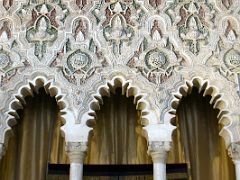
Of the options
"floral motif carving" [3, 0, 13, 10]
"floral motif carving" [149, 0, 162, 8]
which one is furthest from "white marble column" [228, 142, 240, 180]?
"floral motif carving" [3, 0, 13, 10]

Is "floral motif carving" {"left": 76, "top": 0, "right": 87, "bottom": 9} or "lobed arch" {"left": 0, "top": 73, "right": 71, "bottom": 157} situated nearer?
"lobed arch" {"left": 0, "top": 73, "right": 71, "bottom": 157}

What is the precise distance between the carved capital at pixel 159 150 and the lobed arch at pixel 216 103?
26 cm

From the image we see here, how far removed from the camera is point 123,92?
5184 millimetres

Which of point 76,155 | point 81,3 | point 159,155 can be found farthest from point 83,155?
point 81,3

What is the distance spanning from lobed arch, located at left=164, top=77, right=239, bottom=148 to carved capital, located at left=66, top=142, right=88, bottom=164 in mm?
828

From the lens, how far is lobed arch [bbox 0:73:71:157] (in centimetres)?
493

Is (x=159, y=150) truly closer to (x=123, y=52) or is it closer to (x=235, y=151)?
(x=235, y=151)

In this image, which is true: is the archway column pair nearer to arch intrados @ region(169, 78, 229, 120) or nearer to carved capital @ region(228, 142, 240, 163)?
arch intrados @ region(169, 78, 229, 120)

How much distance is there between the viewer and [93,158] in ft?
17.5

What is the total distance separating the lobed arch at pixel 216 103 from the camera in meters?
4.89

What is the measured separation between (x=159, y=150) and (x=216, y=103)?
2.53 ft

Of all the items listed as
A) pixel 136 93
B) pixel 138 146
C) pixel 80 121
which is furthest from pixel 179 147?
pixel 80 121

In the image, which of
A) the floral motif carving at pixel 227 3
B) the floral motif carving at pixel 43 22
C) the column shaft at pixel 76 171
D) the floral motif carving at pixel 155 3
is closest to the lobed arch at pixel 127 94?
the column shaft at pixel 76 171

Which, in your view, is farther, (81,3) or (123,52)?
(81,3)
